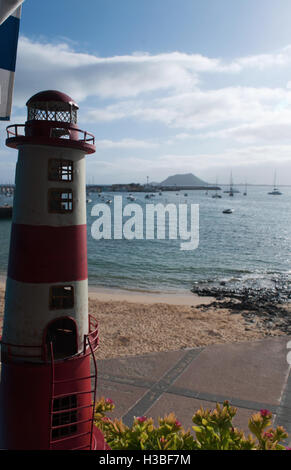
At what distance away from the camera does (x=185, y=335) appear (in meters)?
17.9

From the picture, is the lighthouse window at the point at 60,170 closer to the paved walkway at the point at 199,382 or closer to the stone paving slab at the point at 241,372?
the paved walkway at the point at 199,382

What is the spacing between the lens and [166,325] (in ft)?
64.7

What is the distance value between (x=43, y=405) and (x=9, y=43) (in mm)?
6025

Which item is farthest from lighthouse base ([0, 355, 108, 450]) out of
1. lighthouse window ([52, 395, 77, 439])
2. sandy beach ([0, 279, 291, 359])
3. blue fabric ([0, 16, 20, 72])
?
sandy beach ([0, 279, 291, 359])

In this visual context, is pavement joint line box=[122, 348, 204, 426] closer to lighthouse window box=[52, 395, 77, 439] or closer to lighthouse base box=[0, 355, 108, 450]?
lighthouse window box=[52, 395, 77, 439]

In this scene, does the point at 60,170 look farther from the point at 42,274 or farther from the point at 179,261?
the point at 179,261

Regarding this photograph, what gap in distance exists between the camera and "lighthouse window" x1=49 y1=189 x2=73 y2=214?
631cm

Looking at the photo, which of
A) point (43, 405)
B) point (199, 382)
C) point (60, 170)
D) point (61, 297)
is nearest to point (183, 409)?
point (199, 382)

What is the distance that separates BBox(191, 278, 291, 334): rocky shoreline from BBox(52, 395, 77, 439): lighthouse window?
1531cm

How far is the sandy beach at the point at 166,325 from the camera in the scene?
16641 mm
